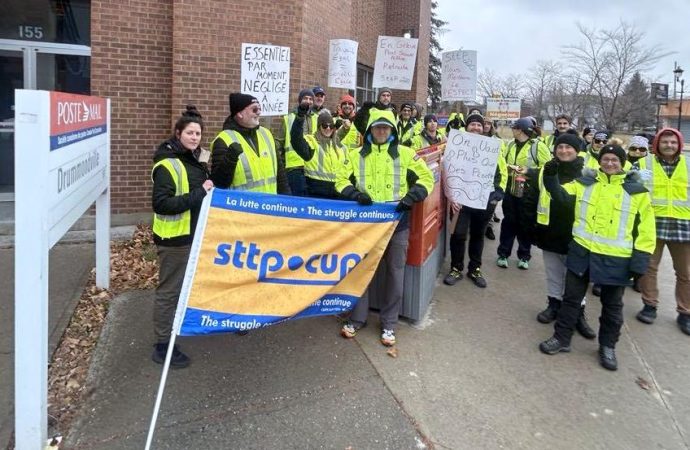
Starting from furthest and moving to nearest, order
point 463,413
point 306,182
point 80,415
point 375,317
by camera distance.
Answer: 1. point 306,182
2. point 375,317
3. point 463,413
4. point 80,415

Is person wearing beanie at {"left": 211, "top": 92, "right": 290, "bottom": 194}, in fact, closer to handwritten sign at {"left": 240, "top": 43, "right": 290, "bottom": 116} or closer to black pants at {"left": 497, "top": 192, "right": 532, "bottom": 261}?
handwritten sign at {"left": 240, "top": 43, "right": 290, "bottom": 116}

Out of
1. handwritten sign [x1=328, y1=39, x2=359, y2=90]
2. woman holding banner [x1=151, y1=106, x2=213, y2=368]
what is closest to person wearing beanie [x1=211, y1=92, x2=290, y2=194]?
woman holding banner [x1=151, y1=106, x2=213, y2=368]

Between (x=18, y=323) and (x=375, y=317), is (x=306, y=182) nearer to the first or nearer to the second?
(x=375, y=317)

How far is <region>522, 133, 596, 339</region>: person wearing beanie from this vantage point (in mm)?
Answer: 4410

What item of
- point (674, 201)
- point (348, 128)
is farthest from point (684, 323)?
point (348, 128)

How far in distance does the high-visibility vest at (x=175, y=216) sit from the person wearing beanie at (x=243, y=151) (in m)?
0.26

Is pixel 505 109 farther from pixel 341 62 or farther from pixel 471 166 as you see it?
pixel 471 166

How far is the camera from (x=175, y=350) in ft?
12.7

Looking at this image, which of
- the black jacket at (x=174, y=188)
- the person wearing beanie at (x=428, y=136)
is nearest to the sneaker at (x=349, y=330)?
the black jacket at (x=174, y=188)

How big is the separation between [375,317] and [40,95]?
3200 mm

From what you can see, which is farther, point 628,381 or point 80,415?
point 628,381

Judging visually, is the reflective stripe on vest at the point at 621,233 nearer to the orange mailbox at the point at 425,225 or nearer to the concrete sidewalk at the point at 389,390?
the concrete sidewalk at the point at 389,390

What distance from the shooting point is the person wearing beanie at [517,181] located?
6.46 metres

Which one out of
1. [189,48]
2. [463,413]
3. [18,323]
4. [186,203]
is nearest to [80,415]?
[18,323]
